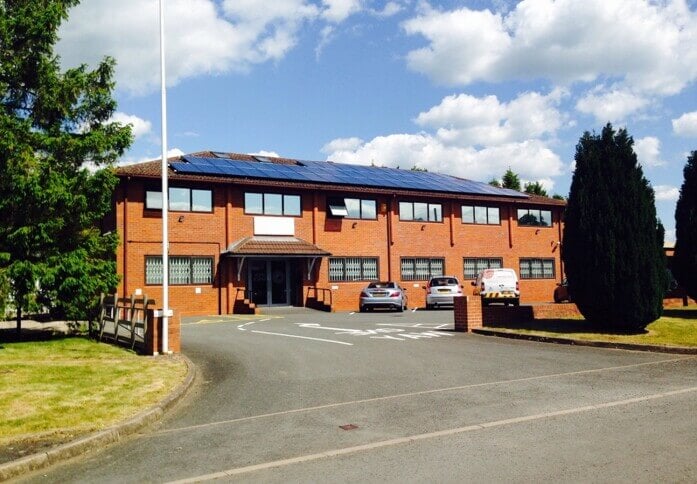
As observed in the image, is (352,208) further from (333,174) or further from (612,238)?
(612,238)

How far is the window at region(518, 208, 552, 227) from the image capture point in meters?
37.3

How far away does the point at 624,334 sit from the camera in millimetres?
14961

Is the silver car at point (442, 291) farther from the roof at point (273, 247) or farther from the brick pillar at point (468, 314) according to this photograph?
the brick pillar at point (468, 314)

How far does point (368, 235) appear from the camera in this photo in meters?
32.2

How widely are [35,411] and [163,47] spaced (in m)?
9.65

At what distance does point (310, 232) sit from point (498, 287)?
10146 mm

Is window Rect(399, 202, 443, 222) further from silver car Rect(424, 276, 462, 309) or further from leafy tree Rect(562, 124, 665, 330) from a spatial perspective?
leafy tree Rect(562, 124, 665, 330)

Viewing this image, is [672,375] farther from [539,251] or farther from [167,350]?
[539,251]

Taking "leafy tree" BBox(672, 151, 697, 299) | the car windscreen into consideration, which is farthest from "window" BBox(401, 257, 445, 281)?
"leafy tree" BBox(672, 151, 697, 299)

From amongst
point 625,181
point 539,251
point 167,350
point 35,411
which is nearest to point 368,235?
point 539,251

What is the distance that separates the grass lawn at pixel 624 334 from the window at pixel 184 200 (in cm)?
1603

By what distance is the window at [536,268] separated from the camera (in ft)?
120

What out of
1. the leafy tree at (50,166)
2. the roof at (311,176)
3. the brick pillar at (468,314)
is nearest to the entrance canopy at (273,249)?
the roof at (311,176)

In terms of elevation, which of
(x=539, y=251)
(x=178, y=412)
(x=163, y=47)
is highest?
(x=163, y=47)
